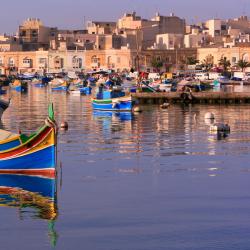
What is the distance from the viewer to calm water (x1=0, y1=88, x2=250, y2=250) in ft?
63.5

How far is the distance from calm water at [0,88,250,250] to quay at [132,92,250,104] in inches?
825

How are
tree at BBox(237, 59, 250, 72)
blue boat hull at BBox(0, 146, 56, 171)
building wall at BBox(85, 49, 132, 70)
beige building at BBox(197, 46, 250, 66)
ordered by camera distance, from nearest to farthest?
blue boat hull at BBox(0, 146, 56, 171), tree at BBox(237, 59, 250, 72), beige building at BBox(197, 46, 250, 66), building wall at BBox(85, 49, 132, 70)

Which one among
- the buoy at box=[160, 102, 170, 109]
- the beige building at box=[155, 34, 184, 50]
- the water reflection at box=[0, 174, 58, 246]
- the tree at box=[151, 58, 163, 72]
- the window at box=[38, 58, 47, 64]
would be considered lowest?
the water reflection at box=[0, 174, 58, 246]

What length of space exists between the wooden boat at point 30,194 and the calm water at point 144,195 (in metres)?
0.15

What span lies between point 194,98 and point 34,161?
37.9m

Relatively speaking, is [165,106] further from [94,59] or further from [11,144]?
[94,59]

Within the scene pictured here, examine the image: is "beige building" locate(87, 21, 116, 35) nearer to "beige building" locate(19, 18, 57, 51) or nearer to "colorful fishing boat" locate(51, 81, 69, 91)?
→ "beige building" locate(19, 18, 57, 51)

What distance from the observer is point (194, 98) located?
63.2m

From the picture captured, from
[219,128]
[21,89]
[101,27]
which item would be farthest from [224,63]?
[219,128]

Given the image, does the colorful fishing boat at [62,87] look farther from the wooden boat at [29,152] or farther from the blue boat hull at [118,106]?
the wooden boat at [29,152]

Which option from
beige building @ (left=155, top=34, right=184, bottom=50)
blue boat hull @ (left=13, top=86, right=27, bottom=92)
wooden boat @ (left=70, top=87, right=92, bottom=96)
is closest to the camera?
wooden boat @ (left=70, top=87, right=92, bottom=96)

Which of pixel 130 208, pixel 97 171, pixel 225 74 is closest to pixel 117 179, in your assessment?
pixel 97 171

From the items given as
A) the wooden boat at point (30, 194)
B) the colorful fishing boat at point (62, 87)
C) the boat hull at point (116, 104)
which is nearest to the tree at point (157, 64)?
the colorful fishing boat at point (62, 87)

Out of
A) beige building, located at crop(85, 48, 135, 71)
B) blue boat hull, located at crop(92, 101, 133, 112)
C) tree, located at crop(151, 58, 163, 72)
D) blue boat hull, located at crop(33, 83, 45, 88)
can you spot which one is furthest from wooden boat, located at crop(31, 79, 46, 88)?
blue boat hull, located at crop(92, 101, 133, 112)
